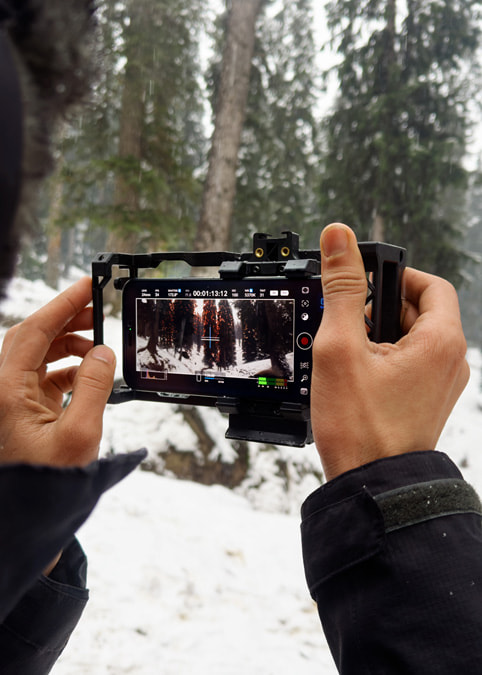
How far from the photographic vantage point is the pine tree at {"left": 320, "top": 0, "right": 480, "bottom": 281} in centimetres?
821

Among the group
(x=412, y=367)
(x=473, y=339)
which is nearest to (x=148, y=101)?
(x=412, y=367)

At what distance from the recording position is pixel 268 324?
1.58 meters

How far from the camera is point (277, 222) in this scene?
33.9ft

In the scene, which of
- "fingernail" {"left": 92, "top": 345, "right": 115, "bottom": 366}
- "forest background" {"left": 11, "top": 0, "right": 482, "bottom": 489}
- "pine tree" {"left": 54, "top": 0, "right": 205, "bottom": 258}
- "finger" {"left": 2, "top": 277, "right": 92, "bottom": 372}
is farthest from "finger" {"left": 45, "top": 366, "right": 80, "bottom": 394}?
"pine tree" {"left": 54, "top": 0, "right": 205, "bottom": 258}

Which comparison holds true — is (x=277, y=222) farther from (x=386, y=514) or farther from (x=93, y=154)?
(x=386, y=514)

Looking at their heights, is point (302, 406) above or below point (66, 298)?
below

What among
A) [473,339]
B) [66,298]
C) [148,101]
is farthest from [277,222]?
[473,339]

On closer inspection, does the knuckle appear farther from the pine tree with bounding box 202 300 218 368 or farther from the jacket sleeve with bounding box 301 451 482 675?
the pine tree with bounding box 202 300 218 368

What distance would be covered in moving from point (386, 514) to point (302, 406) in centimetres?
66

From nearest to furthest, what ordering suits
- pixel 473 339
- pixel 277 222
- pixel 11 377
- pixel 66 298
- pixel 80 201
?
pixel 11 377
pixel 66 298
pixel 80 201
pixel 277 222
pixel 473 339

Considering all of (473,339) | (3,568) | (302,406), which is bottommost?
(473,339)

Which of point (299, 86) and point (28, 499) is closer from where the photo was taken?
point (28, 499)

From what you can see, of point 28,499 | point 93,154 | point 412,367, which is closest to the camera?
point 28,499

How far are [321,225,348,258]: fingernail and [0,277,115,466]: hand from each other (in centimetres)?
67
